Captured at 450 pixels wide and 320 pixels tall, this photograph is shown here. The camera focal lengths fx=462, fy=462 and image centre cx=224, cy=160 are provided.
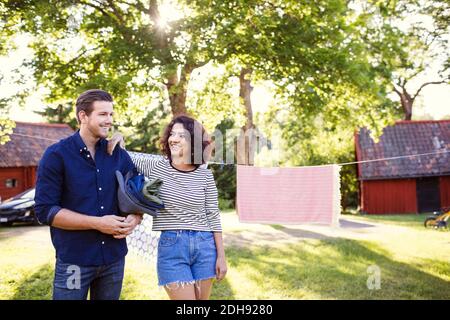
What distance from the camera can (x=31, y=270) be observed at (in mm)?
7992

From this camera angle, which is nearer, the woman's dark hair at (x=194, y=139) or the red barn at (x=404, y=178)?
the woman's dark hair at (x=194, y=139)

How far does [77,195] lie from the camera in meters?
2.90

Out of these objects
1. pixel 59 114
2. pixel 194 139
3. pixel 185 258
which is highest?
pixel 59 114

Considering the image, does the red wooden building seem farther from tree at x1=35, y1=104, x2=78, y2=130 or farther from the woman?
the woman

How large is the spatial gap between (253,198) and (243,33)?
136 inches

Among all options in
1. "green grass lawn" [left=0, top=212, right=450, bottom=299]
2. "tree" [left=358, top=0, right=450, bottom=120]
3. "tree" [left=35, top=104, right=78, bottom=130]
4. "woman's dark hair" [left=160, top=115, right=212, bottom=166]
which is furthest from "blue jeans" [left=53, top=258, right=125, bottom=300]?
"tree" [left=35, top=104, right=78, bottom=130]

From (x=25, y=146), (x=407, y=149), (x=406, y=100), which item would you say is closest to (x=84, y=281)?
(x=25, y=146)

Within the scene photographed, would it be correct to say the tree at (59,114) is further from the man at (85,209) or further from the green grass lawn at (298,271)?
the man at (85,209)

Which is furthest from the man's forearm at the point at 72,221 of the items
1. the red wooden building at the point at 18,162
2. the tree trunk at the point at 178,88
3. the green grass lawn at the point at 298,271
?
the red wooden building at the point at 18,162

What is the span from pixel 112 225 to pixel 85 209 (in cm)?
21

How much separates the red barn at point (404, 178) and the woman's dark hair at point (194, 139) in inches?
906

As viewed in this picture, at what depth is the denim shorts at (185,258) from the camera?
10.3 ft

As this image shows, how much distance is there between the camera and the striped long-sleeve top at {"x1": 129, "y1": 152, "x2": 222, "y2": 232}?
10.7 ft

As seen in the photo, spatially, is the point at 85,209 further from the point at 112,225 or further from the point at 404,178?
the point at 404,178
